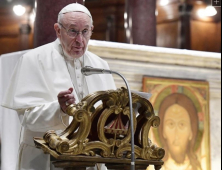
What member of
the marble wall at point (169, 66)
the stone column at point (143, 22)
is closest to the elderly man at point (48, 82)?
the marble wall at point (169, 66)

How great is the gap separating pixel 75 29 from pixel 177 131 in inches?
110

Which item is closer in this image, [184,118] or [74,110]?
[74,110]

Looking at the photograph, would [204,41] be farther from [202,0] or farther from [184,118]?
[184,118]

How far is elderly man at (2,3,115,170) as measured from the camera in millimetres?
4205

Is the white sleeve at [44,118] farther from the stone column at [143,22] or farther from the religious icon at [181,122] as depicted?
the stone column at [143,22]

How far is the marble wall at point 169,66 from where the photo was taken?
6.65 meters

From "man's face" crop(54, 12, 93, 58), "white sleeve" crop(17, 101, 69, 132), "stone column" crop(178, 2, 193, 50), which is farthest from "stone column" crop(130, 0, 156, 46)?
"stone column" crop(178, 2, 193, 50)

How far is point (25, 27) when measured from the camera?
14.7 m

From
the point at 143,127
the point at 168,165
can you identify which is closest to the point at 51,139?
the point at 143,127

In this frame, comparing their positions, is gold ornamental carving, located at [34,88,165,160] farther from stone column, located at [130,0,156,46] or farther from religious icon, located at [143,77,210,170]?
stone column, located at [130,0,156,46]

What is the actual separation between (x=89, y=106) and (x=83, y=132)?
177mm

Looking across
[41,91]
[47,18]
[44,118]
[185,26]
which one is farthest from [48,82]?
[185,26]

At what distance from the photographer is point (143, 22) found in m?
8.05

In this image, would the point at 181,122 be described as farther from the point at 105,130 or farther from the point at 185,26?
the point at 185,26
